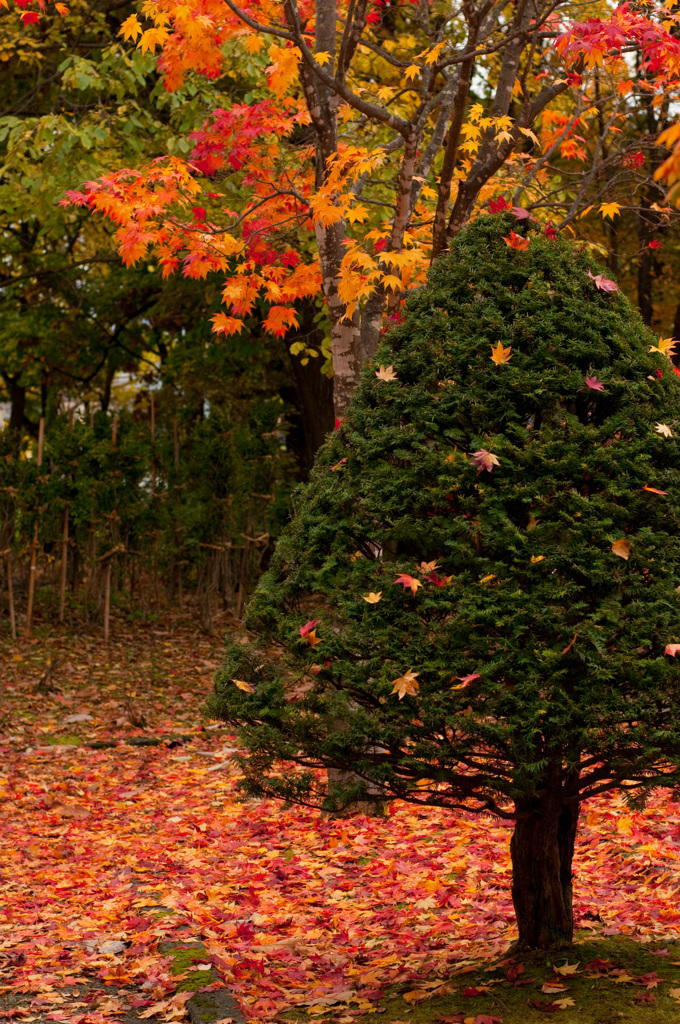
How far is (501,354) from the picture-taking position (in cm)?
390

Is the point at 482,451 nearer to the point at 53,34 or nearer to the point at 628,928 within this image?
the point at 628,928

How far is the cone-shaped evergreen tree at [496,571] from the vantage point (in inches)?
140

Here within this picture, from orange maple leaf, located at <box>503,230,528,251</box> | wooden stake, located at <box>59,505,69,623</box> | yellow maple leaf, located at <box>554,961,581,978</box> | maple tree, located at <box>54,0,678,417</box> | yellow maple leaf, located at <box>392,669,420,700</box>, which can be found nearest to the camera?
yellow maple leaf, located at <box>392,669,420,700</box>

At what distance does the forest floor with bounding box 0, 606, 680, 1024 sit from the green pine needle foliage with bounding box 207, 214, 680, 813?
2.72 ft

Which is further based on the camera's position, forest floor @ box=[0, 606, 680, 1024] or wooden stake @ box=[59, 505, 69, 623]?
wooden stake @ box=[59, 505, 69, 623]

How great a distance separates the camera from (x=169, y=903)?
5758 mm

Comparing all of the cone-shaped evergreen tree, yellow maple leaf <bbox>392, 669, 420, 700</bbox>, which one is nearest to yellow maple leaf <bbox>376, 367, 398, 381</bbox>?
the cone-shaped evergreen tree

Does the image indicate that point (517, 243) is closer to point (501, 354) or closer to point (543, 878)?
point (501, 354)

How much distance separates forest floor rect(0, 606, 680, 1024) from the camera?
4.26 metres

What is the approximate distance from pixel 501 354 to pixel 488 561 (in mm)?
796

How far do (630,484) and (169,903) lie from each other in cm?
357

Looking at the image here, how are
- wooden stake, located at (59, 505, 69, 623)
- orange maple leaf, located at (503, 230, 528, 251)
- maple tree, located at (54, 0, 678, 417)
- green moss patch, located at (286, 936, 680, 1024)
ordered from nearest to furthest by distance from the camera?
green moss patch, located at (286, 936, 680, 1024), orange maple leaf, located at (503, 230, 528, 251), maple tree, located at (54, 0, 678, 417), wooden stake, located at (59, 505, 69, 623)

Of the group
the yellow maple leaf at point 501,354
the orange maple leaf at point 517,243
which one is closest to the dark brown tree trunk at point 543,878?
the yellow maple leaf at point 501,354

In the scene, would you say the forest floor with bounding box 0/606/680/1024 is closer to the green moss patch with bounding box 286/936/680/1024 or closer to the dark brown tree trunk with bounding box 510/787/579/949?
the green moss patch with bounding box 286/936/680/1024
